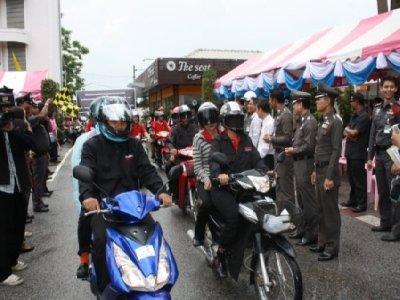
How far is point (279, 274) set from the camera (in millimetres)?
3758

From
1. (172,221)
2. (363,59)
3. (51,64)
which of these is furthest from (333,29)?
(51,64)

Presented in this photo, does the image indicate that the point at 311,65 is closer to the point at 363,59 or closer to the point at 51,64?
the point at 363,59

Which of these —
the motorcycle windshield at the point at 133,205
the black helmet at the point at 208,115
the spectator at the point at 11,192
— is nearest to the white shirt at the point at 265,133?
the black helmet at the point at 208,115

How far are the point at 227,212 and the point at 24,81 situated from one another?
15.5 metres

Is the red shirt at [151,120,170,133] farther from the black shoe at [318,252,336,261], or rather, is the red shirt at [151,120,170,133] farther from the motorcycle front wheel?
the motorcycle front wheel

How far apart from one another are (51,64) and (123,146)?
3082 cm

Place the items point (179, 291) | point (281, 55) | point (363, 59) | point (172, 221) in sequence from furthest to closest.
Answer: point (281, 55) < point (363, 59) < point (172, 221) < point (179, 291)

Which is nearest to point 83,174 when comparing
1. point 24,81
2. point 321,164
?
point 321,164

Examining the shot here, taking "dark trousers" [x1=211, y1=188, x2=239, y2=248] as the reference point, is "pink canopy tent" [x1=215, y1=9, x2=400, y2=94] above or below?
above

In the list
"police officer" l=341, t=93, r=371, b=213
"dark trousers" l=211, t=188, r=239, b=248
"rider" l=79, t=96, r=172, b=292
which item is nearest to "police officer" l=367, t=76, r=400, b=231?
"police officer" l=341, t=93, r=371, b=213

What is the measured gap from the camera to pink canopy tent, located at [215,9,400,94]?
8.40 metres

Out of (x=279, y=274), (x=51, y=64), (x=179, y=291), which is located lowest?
(x=179, y=291)

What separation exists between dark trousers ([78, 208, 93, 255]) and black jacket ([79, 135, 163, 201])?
23 centimetres

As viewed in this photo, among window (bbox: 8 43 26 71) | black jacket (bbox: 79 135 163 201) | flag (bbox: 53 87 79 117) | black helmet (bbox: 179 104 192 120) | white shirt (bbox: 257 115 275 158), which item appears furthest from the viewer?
window (bbox: 8 43 26 71)
